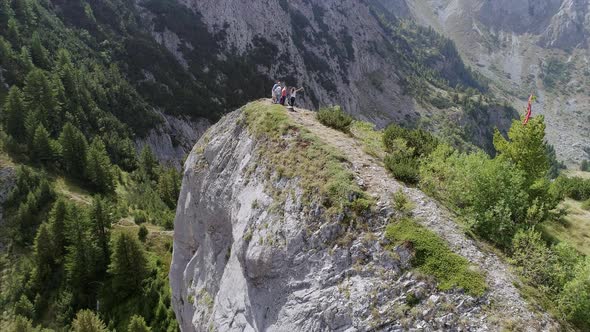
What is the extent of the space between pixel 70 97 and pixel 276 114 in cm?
8032

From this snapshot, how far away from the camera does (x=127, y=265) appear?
160ft

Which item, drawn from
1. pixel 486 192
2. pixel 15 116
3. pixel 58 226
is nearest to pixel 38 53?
pixel 15 116

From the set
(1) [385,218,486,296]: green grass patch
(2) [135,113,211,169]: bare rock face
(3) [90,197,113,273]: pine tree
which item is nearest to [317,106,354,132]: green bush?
→ (1) [385,218,486,296]: green grass patch

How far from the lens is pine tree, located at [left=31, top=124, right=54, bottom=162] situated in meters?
66.0

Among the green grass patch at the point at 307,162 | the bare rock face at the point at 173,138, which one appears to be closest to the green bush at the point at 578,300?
the green grass patch at the point at 307,162

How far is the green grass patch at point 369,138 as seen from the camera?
20.3 metres

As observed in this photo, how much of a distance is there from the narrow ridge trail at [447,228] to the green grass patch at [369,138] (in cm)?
57

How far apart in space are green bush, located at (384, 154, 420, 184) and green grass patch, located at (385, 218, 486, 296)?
307 centimetres

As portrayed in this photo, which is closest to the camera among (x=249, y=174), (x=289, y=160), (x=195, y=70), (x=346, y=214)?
(x=346, y=214)

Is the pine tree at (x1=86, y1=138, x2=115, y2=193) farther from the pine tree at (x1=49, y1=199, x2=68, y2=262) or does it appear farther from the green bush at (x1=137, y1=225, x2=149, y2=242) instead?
the green bush at (x1=137, y1=225, x2=149, y2=242)

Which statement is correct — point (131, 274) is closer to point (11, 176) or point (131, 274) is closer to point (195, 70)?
point (11, 176)

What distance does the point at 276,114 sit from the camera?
22.8 meters

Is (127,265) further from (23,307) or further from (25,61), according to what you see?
(25,61)

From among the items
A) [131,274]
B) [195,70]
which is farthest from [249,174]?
[195,70]
